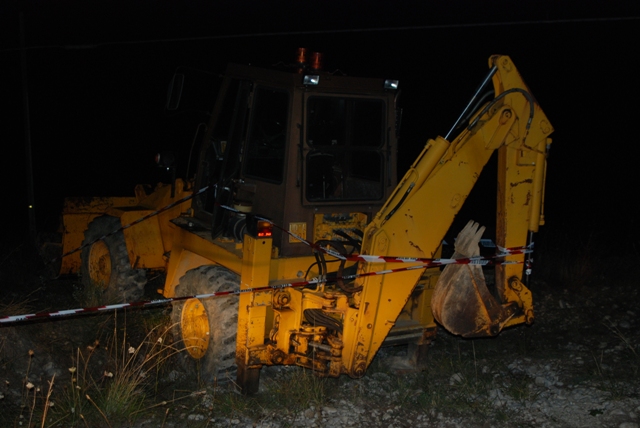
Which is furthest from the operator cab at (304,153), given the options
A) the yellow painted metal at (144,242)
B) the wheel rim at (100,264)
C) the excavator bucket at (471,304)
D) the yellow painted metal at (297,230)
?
the wheel rim at (100,264)

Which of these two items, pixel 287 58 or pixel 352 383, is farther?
pixel 287 58

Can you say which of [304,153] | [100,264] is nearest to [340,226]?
[304,153]

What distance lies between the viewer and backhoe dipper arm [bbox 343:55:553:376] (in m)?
5.30

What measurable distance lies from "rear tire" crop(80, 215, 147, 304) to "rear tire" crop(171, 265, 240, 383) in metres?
1.65

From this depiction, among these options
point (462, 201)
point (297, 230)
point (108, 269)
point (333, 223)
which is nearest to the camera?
point (462, 201)

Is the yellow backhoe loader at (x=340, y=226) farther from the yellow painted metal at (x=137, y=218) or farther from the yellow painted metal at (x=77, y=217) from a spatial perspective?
→ the yellow painted metal at (x=77, y=217)

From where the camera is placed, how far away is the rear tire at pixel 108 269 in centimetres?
798

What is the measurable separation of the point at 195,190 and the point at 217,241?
110 centimetres

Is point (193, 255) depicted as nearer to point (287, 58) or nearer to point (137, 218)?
point (137, 218)

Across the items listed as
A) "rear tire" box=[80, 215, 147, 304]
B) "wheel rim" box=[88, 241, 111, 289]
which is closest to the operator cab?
"rear tire" box=[80, 215, 147, 304]

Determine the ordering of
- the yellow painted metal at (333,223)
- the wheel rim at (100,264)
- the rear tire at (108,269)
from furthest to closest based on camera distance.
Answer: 1. the wheel rim at (100,264)
2. the rear tire at (108,269)
3. the yellow painted metal at (333,223)

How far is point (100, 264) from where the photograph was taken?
8430 millimetres

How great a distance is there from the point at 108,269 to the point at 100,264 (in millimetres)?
199

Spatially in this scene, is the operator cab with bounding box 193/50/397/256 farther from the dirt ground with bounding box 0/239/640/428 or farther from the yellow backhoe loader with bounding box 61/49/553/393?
the dirt ground with bounding box 0/239/640/428
